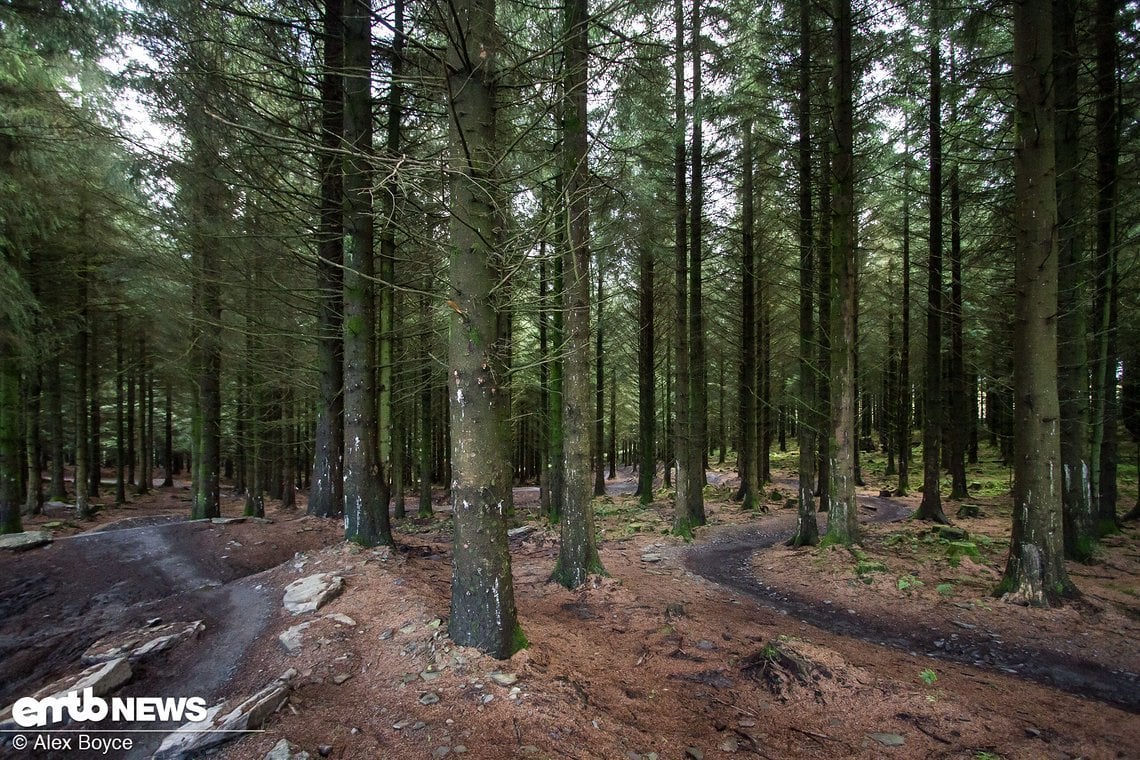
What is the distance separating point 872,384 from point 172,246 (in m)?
32.6

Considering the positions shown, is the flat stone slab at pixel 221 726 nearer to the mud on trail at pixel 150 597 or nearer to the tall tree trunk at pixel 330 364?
the mud on trail at pixel 150 597

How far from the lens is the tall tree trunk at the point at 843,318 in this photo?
345 inches

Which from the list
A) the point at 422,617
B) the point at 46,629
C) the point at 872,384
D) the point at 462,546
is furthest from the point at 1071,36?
the point at 872,384

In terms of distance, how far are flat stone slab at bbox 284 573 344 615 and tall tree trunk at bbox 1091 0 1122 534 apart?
11942mm

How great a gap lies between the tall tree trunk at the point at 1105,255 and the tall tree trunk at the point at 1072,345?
1.12ft

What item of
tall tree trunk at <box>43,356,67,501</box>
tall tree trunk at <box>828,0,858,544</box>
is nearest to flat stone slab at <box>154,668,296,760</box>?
tall tree trunk at <box>828,0,858,544</box>

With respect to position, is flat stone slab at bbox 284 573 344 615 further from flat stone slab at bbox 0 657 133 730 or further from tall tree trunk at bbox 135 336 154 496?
tall tree trunk at bbox 135 336 154 496

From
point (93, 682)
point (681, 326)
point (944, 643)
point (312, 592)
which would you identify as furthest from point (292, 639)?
point (681, 326)

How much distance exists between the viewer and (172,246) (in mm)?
10547

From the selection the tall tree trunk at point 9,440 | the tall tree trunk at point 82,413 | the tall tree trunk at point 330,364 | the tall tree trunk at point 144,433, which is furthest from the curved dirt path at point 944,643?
the tall tree trunk at point 144,433

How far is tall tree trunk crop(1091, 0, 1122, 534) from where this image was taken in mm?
8250

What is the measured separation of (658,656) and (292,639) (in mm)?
3582

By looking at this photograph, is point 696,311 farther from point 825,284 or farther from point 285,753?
point 285,753

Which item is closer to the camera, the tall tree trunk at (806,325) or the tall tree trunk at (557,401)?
the tall tree trunk at (806,325)
